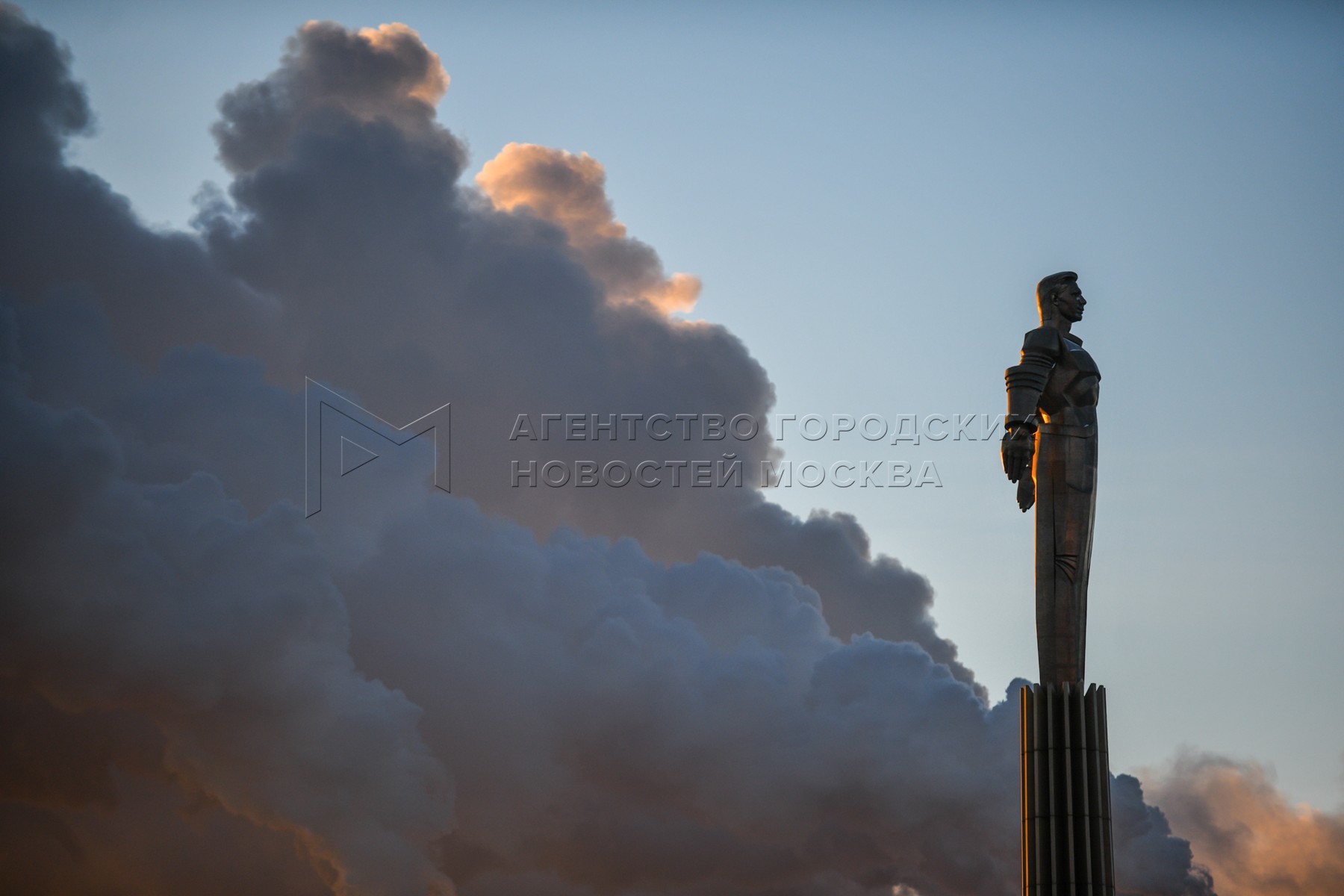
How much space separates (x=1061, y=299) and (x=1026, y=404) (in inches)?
127

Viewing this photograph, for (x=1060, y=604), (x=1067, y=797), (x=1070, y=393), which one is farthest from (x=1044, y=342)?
(x=1067, y=797)

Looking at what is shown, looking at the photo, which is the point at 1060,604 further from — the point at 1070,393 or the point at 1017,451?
the point at 1070,393

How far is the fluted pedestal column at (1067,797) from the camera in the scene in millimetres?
36781

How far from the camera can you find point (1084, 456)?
39438 mm

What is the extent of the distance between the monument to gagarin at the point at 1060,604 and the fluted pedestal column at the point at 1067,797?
0.02 metres

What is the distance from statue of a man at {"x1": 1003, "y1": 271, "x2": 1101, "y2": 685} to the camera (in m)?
38.7

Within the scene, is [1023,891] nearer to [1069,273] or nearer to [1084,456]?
[1084,456]

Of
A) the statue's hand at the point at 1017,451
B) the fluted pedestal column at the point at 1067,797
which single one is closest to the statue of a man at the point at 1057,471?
the statue's hand at the point at 1017,451

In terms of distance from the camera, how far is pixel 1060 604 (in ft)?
128

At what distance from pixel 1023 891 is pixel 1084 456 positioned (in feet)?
34.1

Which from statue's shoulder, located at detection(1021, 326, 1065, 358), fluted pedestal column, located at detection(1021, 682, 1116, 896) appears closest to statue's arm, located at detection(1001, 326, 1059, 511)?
statue's shoulder, located at detection(1021, 326, 1065, 358)

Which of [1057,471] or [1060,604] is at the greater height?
[1057,471]

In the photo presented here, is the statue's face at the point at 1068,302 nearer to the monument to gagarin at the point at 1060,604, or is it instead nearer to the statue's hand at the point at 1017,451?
the monument to gagarin at the point at 1060,604

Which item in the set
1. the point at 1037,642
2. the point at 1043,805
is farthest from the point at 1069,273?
the point at 1043,805
